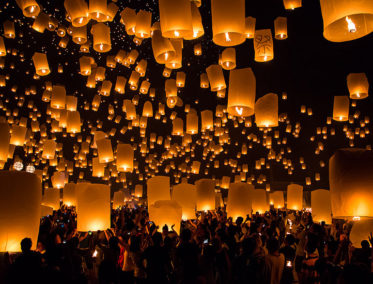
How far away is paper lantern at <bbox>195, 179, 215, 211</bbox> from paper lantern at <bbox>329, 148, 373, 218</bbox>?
3976 mm

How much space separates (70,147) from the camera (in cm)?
2016

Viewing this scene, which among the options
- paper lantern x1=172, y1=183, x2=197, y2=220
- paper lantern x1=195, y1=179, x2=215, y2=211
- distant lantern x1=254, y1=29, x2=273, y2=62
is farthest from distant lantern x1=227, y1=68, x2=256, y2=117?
paper lantern x1=195, y1=179, x2=215, y2=211

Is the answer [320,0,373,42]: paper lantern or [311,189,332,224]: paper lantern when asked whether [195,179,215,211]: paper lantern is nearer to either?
[311,189,332,224]: paper lantern

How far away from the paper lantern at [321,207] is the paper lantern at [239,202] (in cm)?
182

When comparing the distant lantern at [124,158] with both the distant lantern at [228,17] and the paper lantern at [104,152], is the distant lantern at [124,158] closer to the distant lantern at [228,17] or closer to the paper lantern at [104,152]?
the paper lantern at [104,152]

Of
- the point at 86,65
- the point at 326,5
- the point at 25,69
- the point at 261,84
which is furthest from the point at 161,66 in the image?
the point at 326,5

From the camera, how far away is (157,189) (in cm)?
675

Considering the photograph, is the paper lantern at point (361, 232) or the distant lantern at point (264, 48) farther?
the distant lantern at point (264, 48)

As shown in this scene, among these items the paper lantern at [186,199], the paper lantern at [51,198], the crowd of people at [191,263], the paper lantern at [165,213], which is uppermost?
the paper lantern at [51,198]

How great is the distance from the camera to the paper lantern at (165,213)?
6.20 meters

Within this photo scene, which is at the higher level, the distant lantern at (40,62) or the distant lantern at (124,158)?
the distant lantern at (40,62)

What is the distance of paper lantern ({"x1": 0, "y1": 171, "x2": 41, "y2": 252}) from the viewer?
3818 mm

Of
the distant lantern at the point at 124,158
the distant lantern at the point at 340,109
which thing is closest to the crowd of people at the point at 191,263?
the distant lantern at the point at 124,158

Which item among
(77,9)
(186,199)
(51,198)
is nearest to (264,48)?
(77,9)
